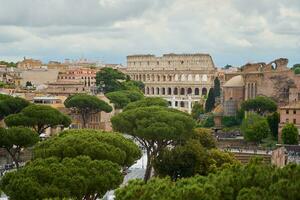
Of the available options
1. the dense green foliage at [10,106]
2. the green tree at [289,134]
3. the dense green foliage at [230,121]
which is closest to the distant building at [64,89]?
the dense green foliage at [230,121]

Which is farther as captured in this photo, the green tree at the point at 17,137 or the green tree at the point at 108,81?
the green tree at the point at 108,81

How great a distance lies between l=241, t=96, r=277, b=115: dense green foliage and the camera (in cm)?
5850

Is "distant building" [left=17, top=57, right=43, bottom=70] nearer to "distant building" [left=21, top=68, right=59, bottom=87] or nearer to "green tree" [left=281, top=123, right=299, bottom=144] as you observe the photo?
"distant building" [left=21, top=68, right=59, bottom=87]

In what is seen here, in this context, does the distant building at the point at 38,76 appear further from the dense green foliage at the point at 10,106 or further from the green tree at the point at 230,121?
the dense green foliage at the point at 10,106

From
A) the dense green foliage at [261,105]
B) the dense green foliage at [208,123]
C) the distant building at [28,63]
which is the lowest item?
the dense green foliage at [208,123]

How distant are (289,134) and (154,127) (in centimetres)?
1182

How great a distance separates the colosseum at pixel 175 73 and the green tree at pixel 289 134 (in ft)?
240

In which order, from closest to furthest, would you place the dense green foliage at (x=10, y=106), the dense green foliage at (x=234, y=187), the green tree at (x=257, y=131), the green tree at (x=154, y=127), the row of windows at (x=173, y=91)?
the dense green foliage at (x=234, y=187), the green tree at (x=154, y=127), the green tree at (x=257, y=131), the dense green foliage at (x=10, y=106), the row of windows at (x=173, y=91)

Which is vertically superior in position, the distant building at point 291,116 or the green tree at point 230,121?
the distant building at point 291,116

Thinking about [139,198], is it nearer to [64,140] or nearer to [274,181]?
[274,181]

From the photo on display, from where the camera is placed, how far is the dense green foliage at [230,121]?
2436 inches

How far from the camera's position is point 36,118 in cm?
4644

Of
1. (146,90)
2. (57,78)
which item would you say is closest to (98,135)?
(57,78)

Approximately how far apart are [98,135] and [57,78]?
78072 millimetres
